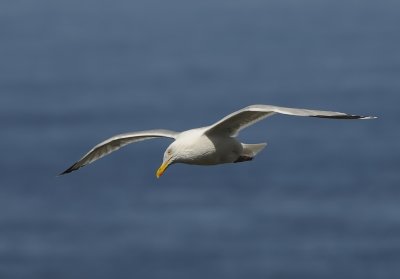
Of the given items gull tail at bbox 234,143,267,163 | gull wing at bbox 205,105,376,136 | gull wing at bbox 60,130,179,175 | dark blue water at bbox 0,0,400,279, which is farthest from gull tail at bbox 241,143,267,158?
dark blue water at bbox 0,0,400,279

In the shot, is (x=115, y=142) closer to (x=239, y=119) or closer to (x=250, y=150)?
(x=250, y=150)

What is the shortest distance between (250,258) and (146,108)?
24.0m

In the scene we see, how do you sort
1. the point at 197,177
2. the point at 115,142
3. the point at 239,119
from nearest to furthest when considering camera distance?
the point at 239,119 < the point at 115,142 < the point at 197,177

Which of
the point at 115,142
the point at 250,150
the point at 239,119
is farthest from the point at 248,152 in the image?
the point at 115,142

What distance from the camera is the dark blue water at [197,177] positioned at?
59.7 metres

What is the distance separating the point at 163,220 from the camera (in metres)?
63.0

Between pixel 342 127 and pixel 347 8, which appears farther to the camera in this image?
pixel 347 8

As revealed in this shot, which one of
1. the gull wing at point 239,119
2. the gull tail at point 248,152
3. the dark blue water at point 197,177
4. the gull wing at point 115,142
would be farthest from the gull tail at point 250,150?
the dark blue water at point 197,177

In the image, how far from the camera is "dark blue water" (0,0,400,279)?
196 feet

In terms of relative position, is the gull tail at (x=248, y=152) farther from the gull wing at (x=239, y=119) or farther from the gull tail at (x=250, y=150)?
the gull wing at (x=239, y=119)

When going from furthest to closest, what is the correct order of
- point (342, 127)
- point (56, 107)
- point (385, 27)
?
point (385, 27), point (56, 107), point (342, 127)

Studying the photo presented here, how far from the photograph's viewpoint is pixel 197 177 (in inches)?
2707

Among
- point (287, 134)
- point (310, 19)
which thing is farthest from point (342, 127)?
point (310, 19)

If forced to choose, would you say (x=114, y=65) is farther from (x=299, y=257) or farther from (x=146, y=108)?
(x=299, y=257)
